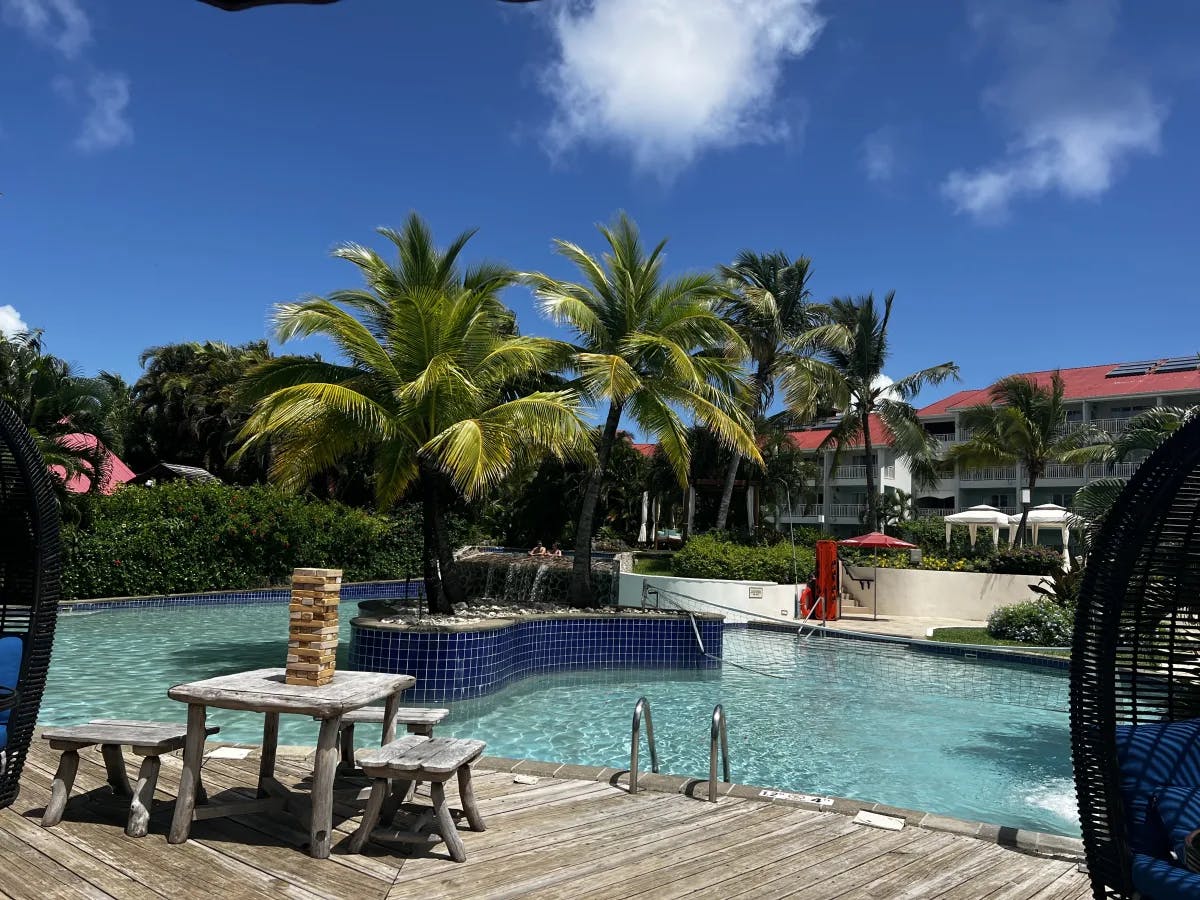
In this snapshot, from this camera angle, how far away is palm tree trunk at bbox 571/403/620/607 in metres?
13.5

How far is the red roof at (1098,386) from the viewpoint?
116 ft

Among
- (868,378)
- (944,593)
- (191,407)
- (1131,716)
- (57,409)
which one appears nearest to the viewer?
(1131,716)

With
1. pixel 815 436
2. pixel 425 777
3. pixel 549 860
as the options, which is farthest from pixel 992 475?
pixel 425 777

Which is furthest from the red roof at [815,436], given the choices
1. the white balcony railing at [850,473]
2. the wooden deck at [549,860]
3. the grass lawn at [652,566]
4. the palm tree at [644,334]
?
the wooden deck at [549,860]

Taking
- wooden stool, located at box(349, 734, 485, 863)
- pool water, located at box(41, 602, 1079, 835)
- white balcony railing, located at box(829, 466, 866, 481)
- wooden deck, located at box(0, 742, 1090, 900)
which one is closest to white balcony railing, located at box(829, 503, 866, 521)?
white balcony railing, located at box(829, 466, 866, 481)

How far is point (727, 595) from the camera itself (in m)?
17.7

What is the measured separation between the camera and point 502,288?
A: 12.6 m

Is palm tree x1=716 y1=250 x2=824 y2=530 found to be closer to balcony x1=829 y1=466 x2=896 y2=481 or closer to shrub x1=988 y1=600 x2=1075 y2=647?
shrub x1=988 y1=600 x2=1075 y2=647

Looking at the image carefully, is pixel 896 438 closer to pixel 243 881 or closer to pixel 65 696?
pixel 65 696

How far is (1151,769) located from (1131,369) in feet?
139

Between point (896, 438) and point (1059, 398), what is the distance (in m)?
6.19

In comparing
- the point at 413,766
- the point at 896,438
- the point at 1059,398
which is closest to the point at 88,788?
the point at 413,766

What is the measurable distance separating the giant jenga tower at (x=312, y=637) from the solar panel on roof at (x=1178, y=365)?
139 ft

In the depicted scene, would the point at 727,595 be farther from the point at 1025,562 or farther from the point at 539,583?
the point at 1025,562
